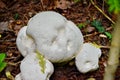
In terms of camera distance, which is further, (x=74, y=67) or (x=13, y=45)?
(x=13, y=45)

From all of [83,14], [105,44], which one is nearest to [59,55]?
[105,44]

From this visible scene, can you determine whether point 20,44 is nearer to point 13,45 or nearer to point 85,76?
A: point 13,45

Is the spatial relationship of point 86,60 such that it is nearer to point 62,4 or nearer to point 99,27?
point 99,27

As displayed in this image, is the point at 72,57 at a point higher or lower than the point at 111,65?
lower

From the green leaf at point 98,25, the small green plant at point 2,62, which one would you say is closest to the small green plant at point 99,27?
the green leaf at point 98,25

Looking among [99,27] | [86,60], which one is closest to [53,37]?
[86,60]

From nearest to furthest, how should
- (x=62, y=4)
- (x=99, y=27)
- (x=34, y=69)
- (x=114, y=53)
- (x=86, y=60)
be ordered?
1. (x=114, y=53)
2. (x=34, y=69)
3. (x=86, y=60)
4. (x=99, y=27)
5. (x=62, y=4)
